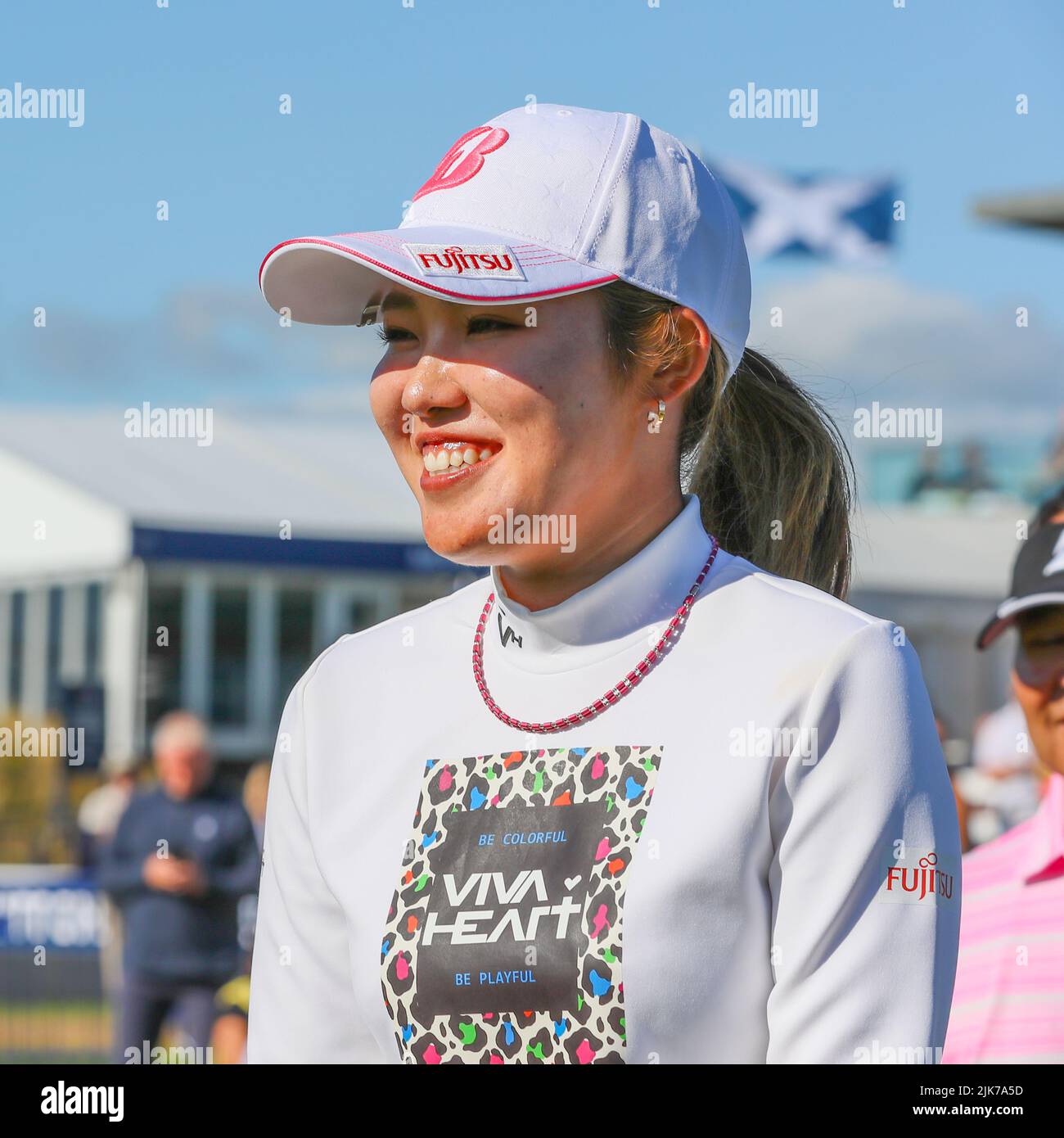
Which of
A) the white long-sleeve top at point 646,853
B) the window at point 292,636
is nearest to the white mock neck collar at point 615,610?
the white long-sleeve top at point 646,853

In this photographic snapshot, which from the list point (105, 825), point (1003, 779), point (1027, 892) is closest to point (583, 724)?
point (1027, 892)

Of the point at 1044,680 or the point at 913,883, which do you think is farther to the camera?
the point at 1044,680

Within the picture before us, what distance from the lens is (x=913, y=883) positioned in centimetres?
183

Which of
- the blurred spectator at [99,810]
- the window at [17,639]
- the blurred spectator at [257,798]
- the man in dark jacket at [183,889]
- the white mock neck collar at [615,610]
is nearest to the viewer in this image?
the white mock neck collar at [615,610]

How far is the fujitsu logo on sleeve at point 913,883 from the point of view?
A: 1.82 meters

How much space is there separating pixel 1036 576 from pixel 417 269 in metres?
1.54

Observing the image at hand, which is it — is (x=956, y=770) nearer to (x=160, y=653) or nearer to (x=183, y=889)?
(x=183, y=889)

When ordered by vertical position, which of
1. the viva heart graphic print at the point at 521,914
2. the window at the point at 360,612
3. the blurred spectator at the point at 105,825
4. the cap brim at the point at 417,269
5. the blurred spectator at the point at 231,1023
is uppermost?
the cap brim at the point at 417,269

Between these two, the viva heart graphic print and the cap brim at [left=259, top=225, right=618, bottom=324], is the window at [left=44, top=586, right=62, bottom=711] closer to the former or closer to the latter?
the cap brim at [left=259, top=225, right=618, bottom=324]

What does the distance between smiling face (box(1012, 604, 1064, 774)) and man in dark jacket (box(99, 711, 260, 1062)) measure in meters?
5.68

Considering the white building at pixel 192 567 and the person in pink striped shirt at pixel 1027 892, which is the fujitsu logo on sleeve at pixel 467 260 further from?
the white building at pixel 192 567

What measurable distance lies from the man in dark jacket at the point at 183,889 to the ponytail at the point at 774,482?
6184 millimetres
